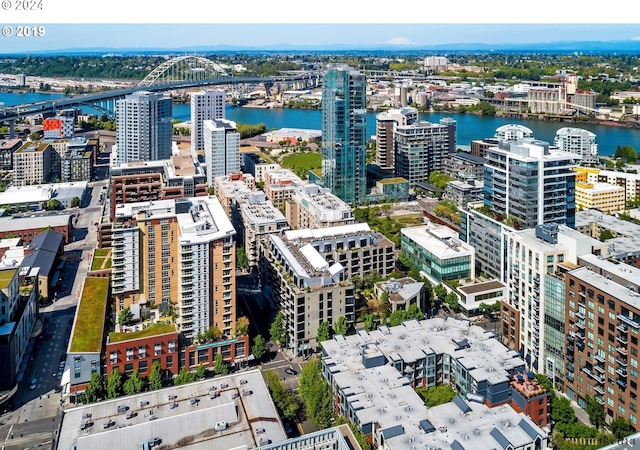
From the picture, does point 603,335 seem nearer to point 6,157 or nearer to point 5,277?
point 5,277

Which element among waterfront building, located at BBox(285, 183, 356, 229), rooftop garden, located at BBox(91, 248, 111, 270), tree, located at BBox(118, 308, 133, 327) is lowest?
tree, located at BBox(118, 308, 133, 327)

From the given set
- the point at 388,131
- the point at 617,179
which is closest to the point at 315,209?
the point at 388,131

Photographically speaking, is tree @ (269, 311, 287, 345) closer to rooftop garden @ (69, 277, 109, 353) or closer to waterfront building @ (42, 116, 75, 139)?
rooftop garden @ (69, 277, 109, 353)

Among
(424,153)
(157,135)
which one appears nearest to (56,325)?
(157,135)

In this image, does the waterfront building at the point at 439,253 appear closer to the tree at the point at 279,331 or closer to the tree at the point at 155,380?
the tree at the point at 279,331

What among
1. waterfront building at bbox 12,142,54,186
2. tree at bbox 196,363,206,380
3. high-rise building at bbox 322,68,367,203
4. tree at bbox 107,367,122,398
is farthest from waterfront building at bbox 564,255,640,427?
waterfront building at bbox 12,142,54,186

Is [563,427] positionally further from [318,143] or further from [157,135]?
[318,143]

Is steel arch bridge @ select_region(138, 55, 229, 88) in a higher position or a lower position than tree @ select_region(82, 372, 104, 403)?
higher
